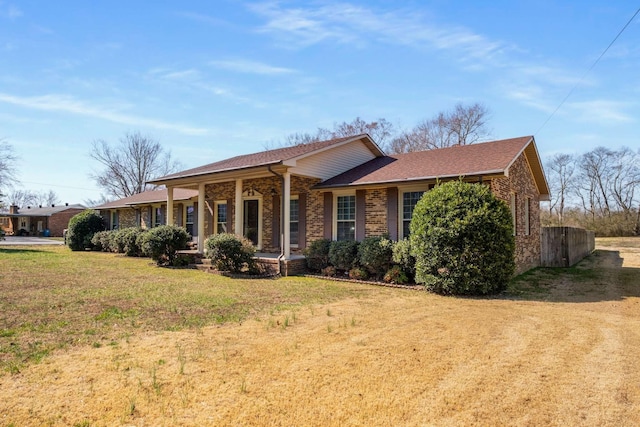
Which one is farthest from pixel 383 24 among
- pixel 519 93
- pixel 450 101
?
pixel 450 101

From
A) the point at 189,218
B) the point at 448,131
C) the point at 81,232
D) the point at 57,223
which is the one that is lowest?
the point at 81,232

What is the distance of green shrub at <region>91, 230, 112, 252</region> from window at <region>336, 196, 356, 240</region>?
13843 mm

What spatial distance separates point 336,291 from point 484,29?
798 cm

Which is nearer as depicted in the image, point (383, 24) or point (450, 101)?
point (383, 24)

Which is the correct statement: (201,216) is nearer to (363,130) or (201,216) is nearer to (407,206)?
(407,206)

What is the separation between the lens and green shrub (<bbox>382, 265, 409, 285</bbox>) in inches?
393

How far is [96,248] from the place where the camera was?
22078mm

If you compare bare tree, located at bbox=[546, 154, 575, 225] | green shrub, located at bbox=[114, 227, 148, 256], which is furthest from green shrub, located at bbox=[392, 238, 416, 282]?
bare tree, located at bbox=[546, 154, 575, 225]

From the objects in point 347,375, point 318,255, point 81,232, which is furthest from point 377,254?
point 81,232

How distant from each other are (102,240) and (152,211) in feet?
10.6

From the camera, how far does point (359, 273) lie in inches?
423

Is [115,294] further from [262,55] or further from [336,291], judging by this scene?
[262,55]

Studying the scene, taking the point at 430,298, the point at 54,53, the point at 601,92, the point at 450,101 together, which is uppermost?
the point at 450,101

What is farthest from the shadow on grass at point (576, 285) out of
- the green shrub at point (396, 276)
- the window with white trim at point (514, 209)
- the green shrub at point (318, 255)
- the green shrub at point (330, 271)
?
the green shrub at point (318, 255)
